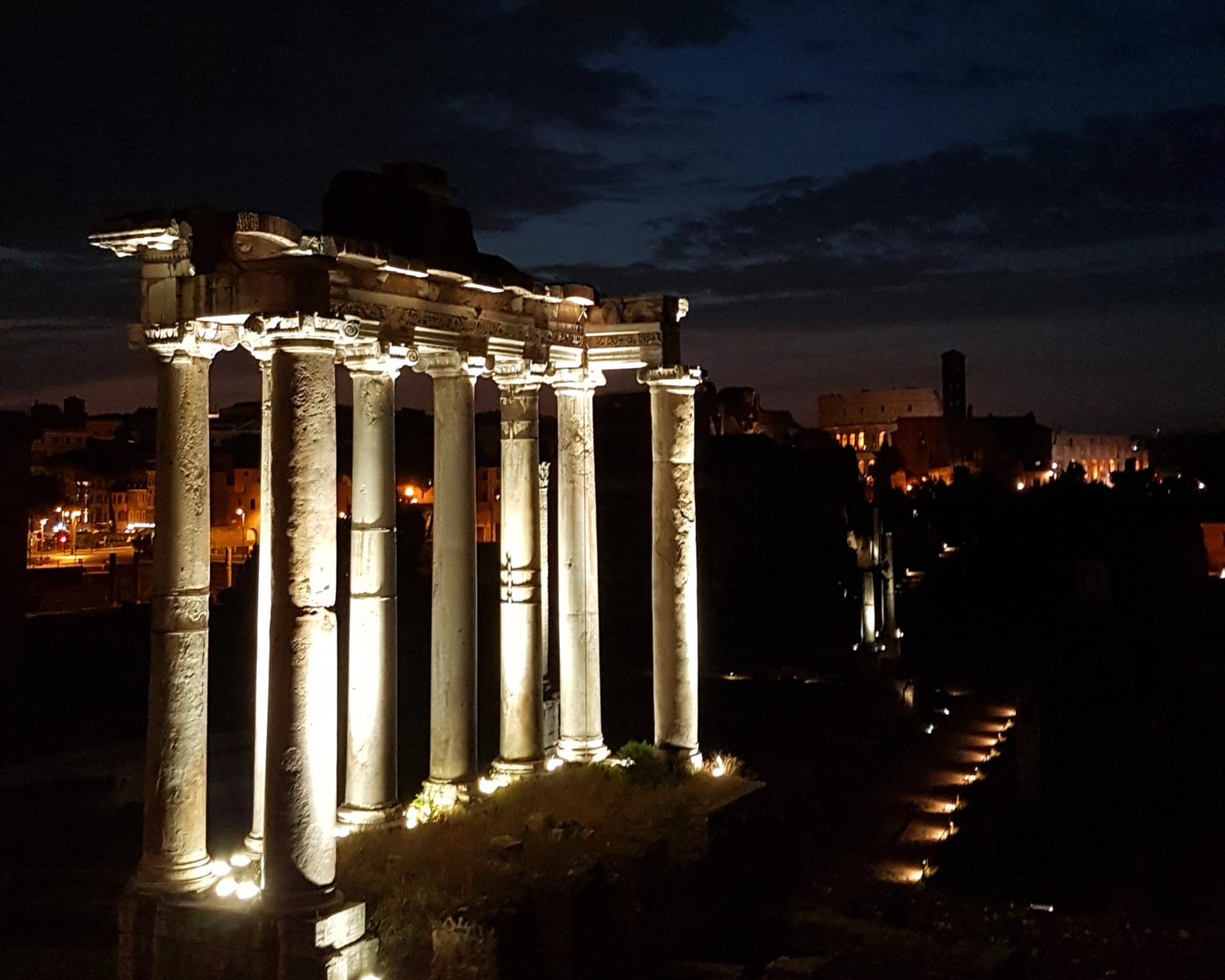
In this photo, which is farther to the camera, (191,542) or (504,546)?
(504,546)

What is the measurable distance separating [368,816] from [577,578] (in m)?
4.50

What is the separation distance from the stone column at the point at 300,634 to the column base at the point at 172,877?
1.03m

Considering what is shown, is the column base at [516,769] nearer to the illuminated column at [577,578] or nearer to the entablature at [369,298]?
the illuminated column at [577,578]

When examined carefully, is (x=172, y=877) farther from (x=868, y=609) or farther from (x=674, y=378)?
(x=868, y=609)

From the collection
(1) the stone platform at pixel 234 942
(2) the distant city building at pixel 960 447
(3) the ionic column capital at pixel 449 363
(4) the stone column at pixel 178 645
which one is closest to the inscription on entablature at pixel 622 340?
(3) the ionic column capital at pixel 449 363

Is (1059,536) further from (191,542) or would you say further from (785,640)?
(191,542)

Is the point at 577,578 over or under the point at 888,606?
over

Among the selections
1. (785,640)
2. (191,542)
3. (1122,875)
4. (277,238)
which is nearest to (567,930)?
(191,542)

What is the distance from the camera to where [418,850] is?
10.9 metres

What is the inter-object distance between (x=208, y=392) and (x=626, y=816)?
628 centimetres

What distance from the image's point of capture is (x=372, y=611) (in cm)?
1162

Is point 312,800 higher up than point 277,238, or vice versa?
point 277,238

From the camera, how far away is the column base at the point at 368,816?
37.9 feet

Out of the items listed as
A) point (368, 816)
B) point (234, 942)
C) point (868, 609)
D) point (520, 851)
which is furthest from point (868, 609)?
point (234, 942)
